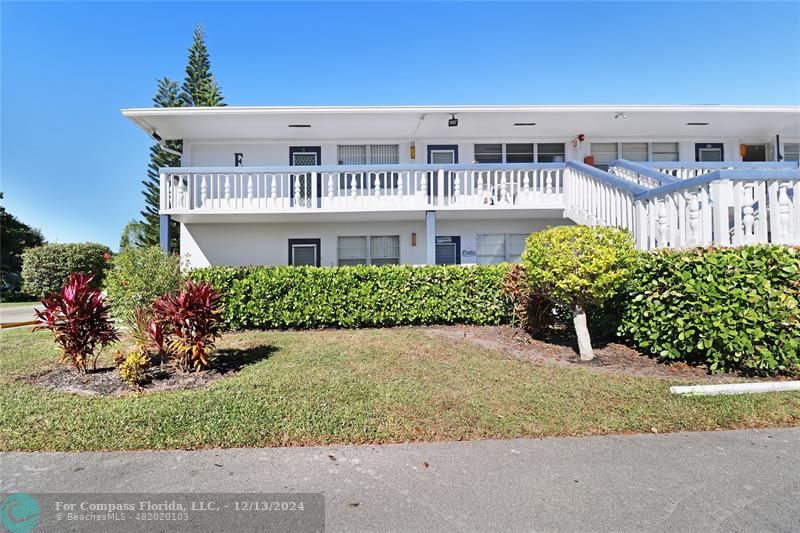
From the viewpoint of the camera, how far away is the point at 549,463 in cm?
328

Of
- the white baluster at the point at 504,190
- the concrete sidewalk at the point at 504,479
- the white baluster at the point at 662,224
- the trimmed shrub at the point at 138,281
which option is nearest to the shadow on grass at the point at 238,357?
the trimmed shrub at the point at 138,281

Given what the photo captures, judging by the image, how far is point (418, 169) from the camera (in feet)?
37.3

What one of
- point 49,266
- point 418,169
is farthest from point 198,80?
point 418,169

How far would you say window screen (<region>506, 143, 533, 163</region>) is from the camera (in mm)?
13453

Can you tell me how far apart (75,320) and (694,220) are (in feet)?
29.4

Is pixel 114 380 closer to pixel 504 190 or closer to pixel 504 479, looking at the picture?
pixel 504 479

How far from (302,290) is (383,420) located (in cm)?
531

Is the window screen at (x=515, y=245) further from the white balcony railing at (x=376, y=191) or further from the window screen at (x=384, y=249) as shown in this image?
the window screen at (x=384, y=249)

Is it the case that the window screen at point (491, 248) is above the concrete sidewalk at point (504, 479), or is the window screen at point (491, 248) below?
above

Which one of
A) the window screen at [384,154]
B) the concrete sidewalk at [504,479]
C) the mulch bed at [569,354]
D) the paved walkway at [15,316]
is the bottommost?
the concrete sidewalk at [504,479]

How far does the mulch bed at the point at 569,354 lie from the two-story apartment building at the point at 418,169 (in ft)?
10.7

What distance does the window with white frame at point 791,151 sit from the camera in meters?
13.6

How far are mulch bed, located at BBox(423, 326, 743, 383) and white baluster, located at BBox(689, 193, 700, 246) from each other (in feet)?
6.09

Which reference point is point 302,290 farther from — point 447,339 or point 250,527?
point 250,527
